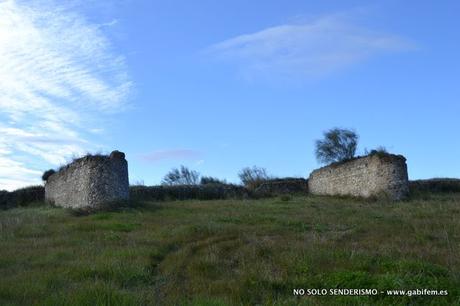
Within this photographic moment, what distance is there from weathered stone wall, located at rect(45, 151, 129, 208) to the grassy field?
19.2ft

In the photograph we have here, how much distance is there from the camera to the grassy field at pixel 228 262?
6.32m

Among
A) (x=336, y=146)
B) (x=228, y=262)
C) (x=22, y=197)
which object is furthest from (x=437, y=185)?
(x=228, y=262)

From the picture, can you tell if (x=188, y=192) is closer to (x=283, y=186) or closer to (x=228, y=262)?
(x=283, y=186)

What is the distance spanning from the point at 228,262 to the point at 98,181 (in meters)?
12.9

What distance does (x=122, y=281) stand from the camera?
749 cm

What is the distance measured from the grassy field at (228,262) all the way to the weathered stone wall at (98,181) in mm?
5841

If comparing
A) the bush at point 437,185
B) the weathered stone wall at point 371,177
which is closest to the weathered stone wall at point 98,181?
the weathered stone wall at point 371,177

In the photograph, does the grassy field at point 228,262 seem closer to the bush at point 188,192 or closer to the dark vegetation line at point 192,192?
the bush at point 188,192

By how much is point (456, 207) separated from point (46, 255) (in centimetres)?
1385

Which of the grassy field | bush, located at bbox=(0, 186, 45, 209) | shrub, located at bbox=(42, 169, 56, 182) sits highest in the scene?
shrub, located at bbox=(42, 169, 56, 182)

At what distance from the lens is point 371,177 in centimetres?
2531

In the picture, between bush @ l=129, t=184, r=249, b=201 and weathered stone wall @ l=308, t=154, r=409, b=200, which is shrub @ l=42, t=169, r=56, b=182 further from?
weathered stone wall @ l=308, t=154, r=409, b=200

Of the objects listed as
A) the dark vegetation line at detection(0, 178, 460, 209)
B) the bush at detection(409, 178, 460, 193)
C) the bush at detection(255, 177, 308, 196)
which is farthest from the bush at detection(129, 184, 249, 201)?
the bush at detection(409, 178, 460, 193)

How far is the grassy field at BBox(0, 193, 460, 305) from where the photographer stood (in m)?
6.32
